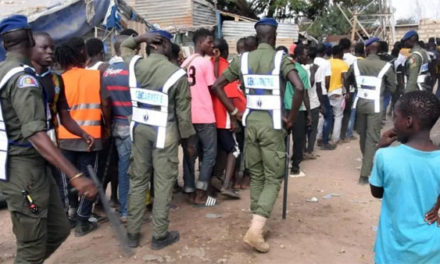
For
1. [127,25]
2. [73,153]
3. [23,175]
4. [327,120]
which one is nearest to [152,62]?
[73,153]

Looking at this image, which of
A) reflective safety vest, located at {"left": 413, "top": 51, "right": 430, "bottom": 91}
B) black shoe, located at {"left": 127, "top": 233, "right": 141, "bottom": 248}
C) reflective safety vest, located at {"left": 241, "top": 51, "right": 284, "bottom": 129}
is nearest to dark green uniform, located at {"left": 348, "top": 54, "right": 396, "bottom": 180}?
reflective safety vest, located at {"left": 413, "top": 51, "right": 430, "bottom": 91}

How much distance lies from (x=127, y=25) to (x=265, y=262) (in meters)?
7.46

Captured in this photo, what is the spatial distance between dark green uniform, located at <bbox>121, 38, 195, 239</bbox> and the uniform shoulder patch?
149cm

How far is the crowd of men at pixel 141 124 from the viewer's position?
2762 millimetres

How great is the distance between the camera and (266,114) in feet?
14.0

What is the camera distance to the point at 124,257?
4.08m

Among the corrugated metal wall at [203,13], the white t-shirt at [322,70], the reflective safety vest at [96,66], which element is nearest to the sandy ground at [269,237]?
the reflective safety vest at [96,66]

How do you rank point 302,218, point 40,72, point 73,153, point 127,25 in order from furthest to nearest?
point 127,25 < point 302,218 < point 73,153 < point 40,72

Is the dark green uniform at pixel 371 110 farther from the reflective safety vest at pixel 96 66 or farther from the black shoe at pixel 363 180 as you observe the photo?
the reflective safety vest at pixel 96 66

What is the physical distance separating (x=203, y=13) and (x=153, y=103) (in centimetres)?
1501

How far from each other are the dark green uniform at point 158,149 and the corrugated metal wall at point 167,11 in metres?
13.9

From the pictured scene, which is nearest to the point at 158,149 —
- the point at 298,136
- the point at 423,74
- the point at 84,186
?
the point at 84,186

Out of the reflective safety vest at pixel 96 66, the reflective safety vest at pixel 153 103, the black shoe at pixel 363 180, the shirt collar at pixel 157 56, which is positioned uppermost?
the shirt collar at pixel 157 56

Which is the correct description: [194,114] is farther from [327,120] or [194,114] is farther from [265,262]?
[327,120]
